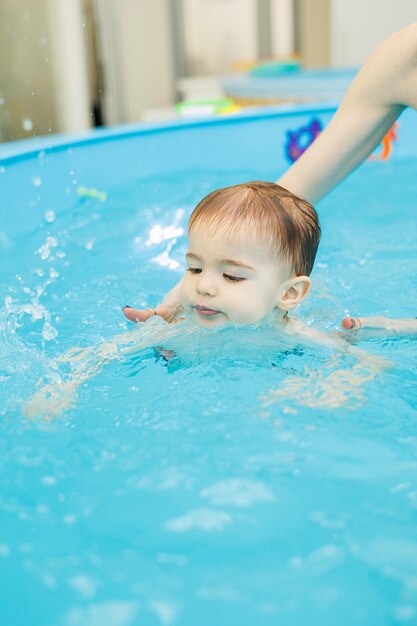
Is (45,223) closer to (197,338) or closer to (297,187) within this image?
(297,187)

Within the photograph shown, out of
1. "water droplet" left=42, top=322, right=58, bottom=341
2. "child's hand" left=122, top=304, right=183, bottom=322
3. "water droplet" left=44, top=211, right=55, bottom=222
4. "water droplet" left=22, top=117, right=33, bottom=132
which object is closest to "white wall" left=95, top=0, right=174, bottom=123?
"water droplet" left=22, top=117, right=33, bottom=132

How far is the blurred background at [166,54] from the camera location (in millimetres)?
5309

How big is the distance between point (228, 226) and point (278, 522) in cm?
60

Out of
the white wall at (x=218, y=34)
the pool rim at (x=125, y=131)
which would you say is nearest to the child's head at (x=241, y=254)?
the pool rim at (x=125, y=131)

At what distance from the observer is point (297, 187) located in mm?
1883

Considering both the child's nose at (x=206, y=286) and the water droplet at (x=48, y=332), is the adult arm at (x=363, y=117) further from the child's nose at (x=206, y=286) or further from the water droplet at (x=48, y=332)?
the water droplet at (x=48, y=332)

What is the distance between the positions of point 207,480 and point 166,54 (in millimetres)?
6679

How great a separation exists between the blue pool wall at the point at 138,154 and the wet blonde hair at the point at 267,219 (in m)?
1.09

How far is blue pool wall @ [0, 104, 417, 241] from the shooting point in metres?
2.59

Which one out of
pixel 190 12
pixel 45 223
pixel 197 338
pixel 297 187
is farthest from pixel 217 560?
pixel 190 12

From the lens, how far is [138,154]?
3.19 metres

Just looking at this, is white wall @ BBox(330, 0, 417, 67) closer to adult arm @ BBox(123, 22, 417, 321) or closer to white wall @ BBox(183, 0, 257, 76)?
white wall @ BBox(183, 0, 257, 76)

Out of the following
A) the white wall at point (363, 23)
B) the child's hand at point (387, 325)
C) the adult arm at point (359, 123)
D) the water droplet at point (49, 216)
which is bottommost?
the child's hand at point (387, 325)

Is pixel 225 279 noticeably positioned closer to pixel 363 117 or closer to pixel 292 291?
pixel 292 291
